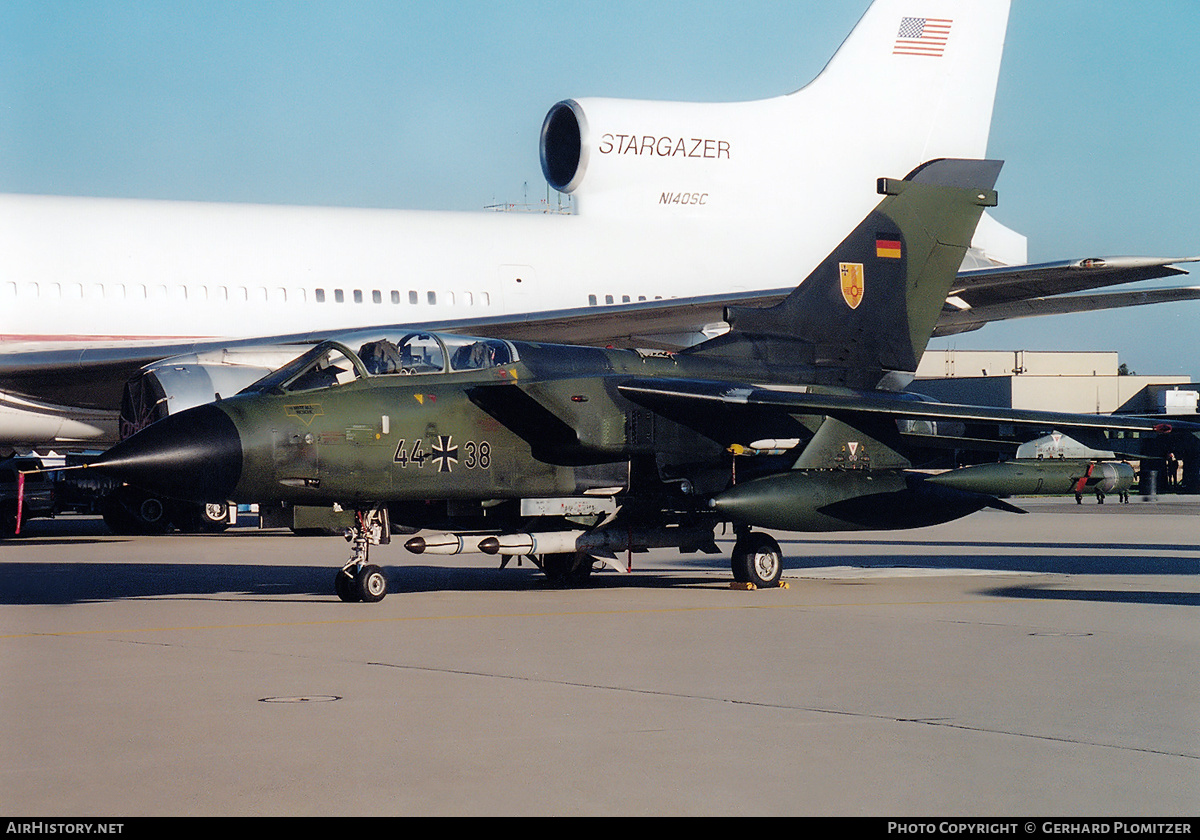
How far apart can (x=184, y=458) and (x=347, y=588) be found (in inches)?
77.8

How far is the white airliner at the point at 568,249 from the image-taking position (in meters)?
18.6

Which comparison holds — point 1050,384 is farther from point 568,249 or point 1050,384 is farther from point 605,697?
point 605,697

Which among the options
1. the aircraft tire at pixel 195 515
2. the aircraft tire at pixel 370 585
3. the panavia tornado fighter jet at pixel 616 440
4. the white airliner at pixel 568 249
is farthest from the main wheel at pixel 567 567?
the aircraft tire at pixel 195 515

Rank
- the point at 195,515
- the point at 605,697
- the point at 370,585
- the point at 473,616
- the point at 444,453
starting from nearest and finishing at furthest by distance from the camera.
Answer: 1. the point at 605,697
2. the point at 473,616
3. the point at 370,585
4. the point at 444,453
5. the point at 195,515

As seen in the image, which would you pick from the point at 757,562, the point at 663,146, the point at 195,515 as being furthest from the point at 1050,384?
the point at 757,562

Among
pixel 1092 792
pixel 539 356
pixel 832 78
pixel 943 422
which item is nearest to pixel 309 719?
pixel 1092 792

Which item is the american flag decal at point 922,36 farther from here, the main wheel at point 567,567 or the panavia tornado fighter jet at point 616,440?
the main wheel at point 567,567

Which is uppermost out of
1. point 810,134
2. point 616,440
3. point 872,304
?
point 810,134

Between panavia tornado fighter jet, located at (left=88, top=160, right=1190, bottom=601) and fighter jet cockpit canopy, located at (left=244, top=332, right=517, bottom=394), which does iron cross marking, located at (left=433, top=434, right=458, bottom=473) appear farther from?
fighter jet cockpit canopy, located at (left=244, top=332, right=517, bottom=394)

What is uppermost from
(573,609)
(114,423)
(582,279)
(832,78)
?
(832,78)

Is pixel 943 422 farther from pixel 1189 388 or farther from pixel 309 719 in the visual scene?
pixel 1189 388

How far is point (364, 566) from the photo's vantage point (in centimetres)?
1129

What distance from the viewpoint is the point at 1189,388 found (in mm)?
54594
